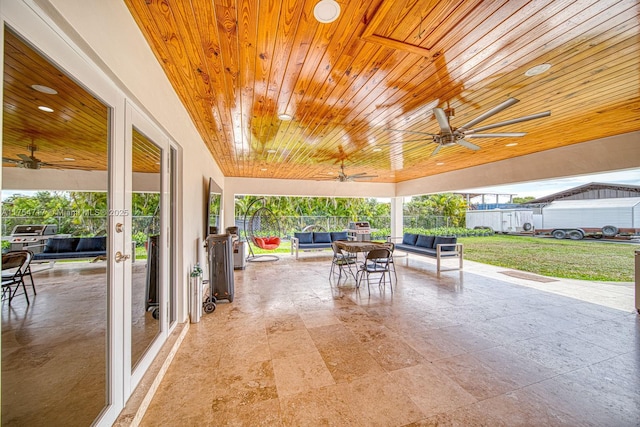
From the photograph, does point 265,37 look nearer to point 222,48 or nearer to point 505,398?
point 222,48

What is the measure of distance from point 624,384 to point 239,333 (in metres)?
3.48

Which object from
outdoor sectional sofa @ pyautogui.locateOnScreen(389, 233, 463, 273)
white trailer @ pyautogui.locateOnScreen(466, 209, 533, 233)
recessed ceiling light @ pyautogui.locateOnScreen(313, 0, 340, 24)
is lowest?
outdoor sectional sofa @ pyautogui.locateOnScreen(389, 233, 463, 273)

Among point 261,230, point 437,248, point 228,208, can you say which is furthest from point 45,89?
point 261,230

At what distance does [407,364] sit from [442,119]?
7.95 feet

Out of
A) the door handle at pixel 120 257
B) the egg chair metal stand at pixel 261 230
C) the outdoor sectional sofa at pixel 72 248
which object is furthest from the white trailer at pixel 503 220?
the outdoor sectional sofa at pixel 72 248

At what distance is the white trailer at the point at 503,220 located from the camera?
1399 centimetres

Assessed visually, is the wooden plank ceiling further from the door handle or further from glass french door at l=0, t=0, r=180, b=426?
the door handle

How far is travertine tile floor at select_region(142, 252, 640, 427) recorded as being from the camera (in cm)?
173

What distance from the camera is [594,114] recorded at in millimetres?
3154

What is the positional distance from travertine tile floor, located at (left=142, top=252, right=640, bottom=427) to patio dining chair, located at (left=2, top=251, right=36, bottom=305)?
4.20ft

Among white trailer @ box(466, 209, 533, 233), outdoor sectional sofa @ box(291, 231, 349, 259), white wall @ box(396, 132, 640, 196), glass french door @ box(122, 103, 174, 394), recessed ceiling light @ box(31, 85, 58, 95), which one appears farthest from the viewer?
white trailer @ box(466, 209, 533, 233)

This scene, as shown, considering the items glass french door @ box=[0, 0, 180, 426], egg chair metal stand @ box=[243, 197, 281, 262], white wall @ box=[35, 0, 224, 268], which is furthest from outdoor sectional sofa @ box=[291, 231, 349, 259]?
glass french door @ box=[0, 0, 180, 426]

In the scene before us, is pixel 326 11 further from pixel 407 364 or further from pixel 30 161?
pixel 407 364

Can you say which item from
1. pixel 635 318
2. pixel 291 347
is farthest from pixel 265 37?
pixel 635 318
